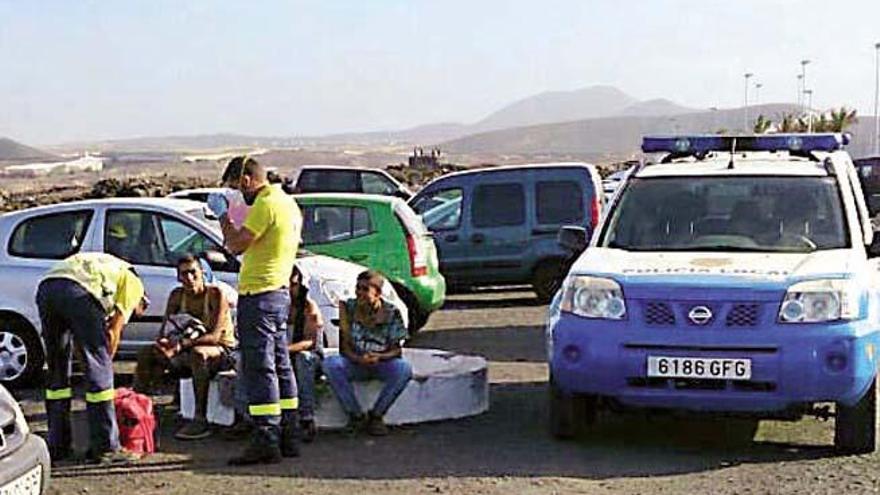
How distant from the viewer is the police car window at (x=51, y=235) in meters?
11.3

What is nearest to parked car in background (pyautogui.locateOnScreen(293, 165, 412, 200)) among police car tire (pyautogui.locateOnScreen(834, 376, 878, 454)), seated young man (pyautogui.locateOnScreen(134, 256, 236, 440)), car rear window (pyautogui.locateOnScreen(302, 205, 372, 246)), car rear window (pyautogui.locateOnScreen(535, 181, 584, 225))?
car rear window (pyautogui.locateOnScreen(535, 181, 584, 225))

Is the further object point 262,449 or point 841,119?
point 841,119

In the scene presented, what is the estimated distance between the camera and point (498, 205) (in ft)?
56.5

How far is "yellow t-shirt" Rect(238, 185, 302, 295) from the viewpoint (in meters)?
7.89

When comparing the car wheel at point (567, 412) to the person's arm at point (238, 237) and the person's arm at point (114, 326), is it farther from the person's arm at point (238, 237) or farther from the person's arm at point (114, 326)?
the person's arm at point (114, 326)

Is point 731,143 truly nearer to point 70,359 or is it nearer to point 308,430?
point 308,430

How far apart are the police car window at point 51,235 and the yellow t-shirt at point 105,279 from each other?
317 centimetres

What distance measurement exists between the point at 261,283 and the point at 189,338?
6.30ft

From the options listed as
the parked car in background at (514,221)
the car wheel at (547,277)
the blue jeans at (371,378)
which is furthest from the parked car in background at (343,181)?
the blue jeans at (371,378)

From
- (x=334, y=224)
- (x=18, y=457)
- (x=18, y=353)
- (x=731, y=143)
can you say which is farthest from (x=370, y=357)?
(x=334, y=224)

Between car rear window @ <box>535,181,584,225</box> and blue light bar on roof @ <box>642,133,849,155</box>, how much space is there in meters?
6.50

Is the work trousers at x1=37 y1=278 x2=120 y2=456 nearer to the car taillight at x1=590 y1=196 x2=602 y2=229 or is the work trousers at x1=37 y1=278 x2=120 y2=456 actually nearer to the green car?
the green car

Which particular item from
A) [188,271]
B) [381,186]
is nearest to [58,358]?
[188,271]

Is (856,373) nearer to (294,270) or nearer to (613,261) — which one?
(613,261)
